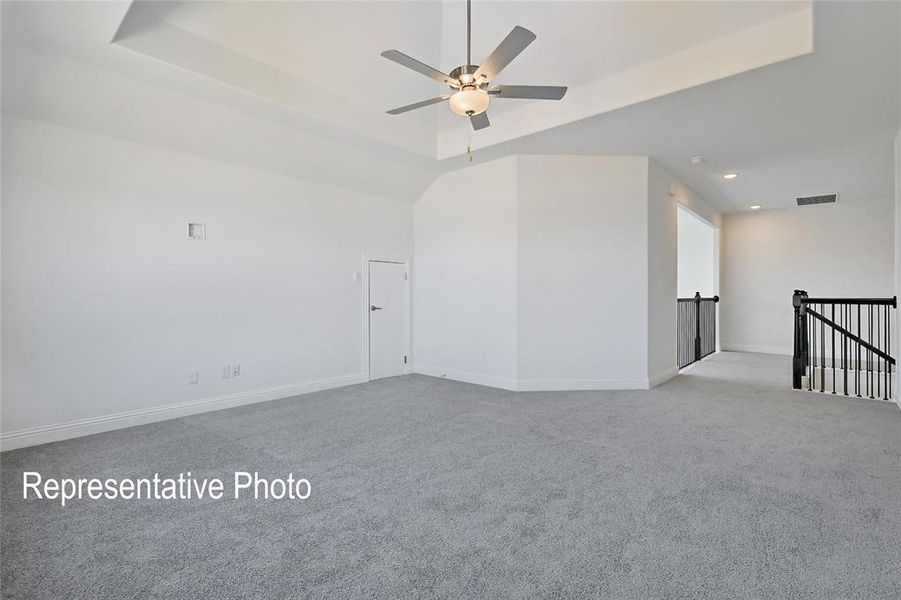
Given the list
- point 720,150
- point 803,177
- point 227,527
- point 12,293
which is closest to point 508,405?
point 227,527

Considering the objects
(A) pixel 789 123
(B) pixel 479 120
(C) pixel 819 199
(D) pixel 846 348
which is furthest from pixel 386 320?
(C) pixel 819 199

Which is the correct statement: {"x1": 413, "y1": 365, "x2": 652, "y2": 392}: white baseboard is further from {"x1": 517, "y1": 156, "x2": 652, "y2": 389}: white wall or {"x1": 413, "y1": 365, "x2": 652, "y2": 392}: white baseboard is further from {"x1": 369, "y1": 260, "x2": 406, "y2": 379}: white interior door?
{"x1": 369, "y1": 260, "x2": 406, "y2": 379}: white interior door

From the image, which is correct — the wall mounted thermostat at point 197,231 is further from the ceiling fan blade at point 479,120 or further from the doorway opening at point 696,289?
the doorway opening at point 696,289

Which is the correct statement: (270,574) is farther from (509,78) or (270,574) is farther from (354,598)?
(509,78)

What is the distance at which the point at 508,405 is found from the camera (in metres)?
4.62

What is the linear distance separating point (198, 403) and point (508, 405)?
10.4 feet

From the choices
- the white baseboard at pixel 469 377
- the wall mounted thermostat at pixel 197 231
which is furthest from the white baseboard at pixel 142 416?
the wall mounted thermostat at pixel 197 231

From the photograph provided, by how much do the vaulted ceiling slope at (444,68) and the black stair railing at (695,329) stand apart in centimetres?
270

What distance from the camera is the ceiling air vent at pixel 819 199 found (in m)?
7.28

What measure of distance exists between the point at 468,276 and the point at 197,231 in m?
3.20

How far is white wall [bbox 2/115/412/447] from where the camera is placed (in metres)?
3.49

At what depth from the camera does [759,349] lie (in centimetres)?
845

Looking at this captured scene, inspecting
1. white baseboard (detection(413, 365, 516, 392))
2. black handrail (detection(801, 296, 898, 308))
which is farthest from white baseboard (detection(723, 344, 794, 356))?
white baseboard (detection(413, 365, 516, 392))

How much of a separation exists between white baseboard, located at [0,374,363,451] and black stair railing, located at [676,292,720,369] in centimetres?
532
